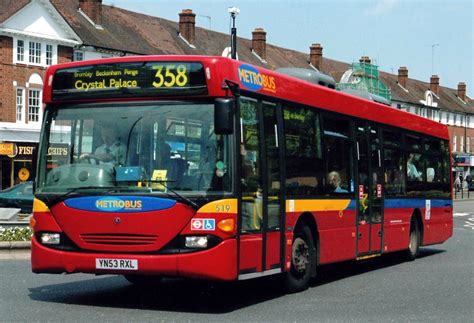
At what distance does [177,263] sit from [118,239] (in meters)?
0.78

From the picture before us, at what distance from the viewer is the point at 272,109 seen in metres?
11.4

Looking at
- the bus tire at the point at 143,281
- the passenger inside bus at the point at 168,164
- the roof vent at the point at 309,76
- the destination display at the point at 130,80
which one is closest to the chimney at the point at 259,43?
the roof vent at the point at 309,76

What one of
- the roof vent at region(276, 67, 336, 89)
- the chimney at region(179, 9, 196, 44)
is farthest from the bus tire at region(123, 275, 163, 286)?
the chimney at region(179, 9, 196, 44)

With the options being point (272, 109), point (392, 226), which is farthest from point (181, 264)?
point (392, 226)

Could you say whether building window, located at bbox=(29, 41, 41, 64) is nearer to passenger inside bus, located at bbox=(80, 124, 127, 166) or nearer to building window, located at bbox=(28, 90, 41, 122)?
building window, located at bbox=(28, 90, 41, 122)

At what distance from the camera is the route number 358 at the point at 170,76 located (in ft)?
33.8

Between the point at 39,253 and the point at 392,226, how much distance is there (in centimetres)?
780

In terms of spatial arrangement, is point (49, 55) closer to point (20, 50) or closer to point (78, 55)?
point (20, 50)

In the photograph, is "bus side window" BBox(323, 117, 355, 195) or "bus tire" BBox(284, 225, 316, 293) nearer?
"bus tire" BBox(284, 225, 316, 293)

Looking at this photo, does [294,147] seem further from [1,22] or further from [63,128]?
[1,22]

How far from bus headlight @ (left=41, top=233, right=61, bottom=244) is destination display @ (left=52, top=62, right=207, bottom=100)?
164 centimetres

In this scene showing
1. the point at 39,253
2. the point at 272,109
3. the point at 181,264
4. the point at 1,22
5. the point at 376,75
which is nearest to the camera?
the point at 181,264

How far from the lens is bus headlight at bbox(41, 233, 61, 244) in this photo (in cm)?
1052

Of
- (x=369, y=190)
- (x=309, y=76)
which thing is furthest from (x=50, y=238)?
(x=369, y=190)
